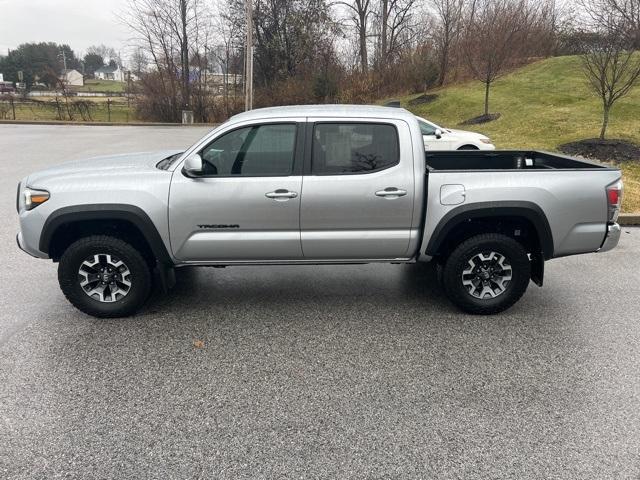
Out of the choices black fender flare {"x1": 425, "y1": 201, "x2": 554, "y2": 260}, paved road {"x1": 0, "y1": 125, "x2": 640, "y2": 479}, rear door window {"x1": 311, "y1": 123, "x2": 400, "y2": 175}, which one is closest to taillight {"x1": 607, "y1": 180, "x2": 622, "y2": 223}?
black fender flare {"x1": 425, "y1": 201, "x2": 554, "y2": 260}

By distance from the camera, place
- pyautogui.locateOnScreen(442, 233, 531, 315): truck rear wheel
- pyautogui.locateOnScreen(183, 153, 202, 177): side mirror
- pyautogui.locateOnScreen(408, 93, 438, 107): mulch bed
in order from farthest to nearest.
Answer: pyautogui.locateOnScreen(408, 93, 438, 107): mulch bed
pyautogui.locateOnScreen(442, 233, 531, 315): truck rear wheel
pyautogui.locateOnScreen(183, 153, 202, 177): side mirror

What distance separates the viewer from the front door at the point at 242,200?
432 centimetres

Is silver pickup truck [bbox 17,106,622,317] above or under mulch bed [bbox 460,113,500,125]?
under

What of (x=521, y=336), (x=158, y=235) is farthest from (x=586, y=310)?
(x=158, y=235)

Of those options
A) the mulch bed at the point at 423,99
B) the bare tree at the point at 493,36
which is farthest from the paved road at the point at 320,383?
the mulch bed at the point at 423,99

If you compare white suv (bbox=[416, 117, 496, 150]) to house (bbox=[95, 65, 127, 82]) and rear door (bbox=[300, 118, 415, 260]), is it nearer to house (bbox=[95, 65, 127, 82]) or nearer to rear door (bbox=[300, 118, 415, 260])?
rear door (bbox=[300, 118, 415, 260])

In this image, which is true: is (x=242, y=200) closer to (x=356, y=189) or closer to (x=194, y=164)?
(x=194, y=164)

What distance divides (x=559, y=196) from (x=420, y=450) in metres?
2.71

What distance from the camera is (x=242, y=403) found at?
3305mm

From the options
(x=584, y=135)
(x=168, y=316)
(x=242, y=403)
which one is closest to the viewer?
(x=242, y=403)

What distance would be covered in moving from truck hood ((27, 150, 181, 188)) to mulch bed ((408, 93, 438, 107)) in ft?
78.8

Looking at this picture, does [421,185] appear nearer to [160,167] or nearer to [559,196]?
[559,196]

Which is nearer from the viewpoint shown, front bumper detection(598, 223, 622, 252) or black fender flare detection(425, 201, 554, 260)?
black fender flare detection(425, 201, 554, 260)

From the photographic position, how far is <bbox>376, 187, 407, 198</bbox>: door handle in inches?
172
